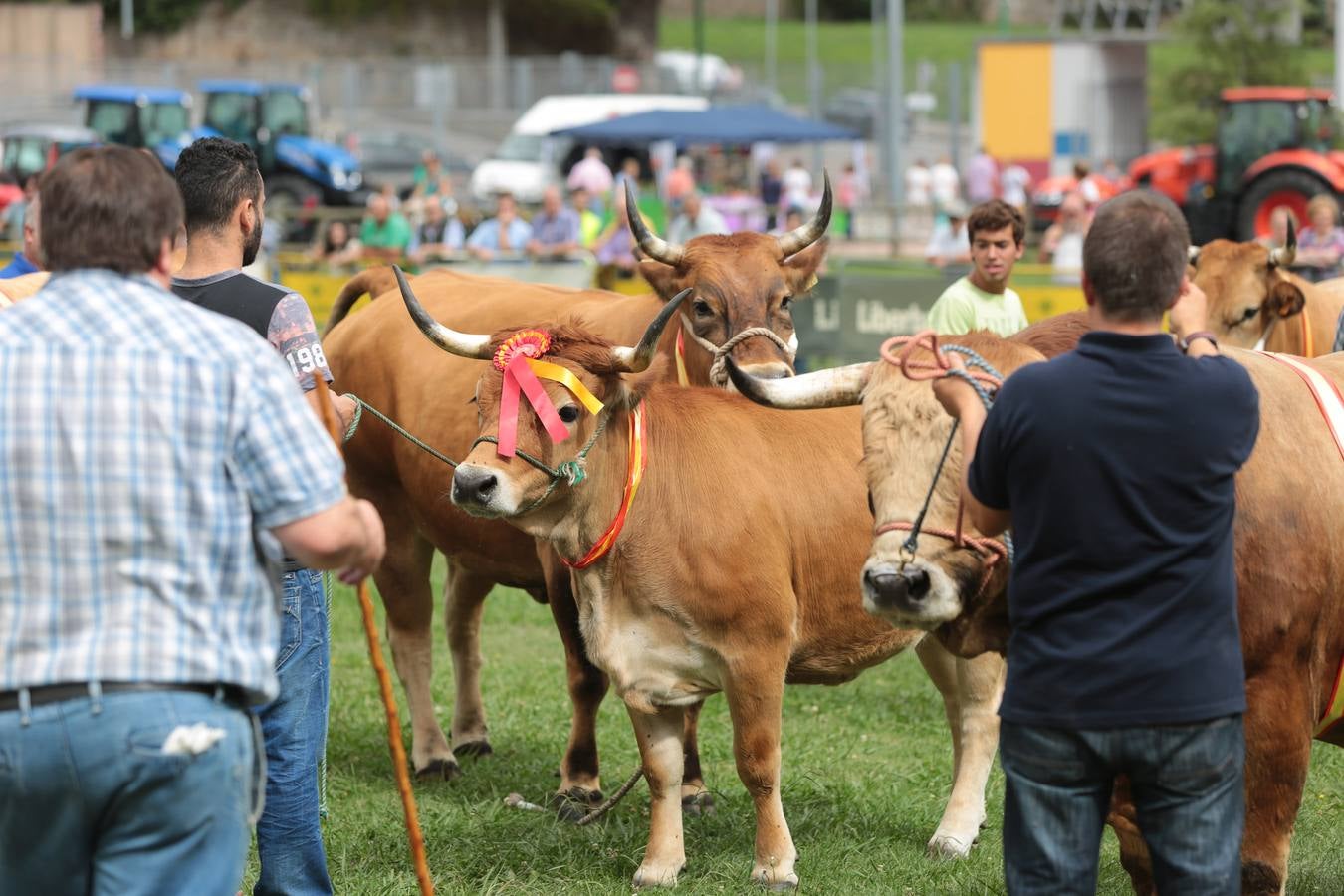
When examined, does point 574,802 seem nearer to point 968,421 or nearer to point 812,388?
point 812,388

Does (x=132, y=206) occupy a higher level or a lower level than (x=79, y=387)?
higher

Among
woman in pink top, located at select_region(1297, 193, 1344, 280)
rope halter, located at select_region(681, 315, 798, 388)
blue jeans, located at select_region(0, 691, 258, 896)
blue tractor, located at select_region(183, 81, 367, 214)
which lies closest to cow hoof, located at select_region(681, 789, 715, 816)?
rope halter, located at select_region(681, 315, 798, 388)

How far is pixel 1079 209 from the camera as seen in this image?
68.3 feet

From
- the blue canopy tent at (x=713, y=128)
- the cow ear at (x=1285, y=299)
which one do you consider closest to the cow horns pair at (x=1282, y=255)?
the cow ear at (x=1285, y=299)

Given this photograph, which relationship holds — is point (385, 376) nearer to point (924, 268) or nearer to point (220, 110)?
point (924, 268)

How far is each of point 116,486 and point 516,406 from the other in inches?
95.3

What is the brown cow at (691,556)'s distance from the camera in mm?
5590

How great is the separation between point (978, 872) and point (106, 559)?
3.67 meters

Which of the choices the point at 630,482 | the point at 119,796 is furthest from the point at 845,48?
the point at 119,796

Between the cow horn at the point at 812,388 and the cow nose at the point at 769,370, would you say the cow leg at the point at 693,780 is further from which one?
the cow horn at the point at 812,388

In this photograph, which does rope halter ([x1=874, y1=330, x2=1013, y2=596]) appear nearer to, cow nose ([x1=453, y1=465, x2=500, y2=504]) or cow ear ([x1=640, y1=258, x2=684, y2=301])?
cow nose ([x1=453, y1=465, x2=500, y2=504])

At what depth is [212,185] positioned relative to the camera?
466 centimetres

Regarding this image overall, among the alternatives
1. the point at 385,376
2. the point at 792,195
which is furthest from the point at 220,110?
the point at 385,376

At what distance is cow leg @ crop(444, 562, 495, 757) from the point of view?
7695 mm
